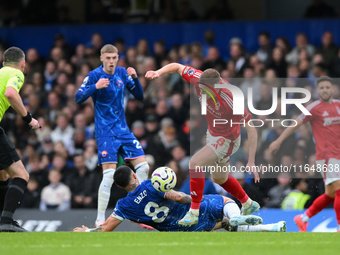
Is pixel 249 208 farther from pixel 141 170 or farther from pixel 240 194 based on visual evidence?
pixel 141 170

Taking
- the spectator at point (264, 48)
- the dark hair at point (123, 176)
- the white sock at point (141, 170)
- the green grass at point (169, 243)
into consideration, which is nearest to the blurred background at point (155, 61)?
the spectator at point (264, 48)

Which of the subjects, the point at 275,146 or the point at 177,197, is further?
the point at 275,146

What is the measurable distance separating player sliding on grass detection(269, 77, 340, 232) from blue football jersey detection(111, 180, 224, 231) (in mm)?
1540

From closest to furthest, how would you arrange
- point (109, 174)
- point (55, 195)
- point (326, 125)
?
point (109, 174)
point (326, 125)
point (55, 195)

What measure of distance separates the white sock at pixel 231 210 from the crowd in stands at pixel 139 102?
2459mm

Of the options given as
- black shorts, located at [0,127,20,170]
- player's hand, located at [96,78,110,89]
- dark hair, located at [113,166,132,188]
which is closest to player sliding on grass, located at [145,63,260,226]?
player's hand, located at [96,78,110,89]

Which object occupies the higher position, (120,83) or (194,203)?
(120,83)

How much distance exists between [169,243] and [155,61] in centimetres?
900

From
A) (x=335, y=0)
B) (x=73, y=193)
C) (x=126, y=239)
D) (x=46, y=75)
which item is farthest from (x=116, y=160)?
(x=335, y=0)

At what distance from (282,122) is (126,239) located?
159 inches

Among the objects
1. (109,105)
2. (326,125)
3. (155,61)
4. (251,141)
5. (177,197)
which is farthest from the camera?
(155,61)

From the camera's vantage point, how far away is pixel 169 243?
8062 mm

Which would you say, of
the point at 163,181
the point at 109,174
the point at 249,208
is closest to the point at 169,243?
the point at 163,181

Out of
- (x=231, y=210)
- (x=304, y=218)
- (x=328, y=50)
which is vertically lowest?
(x=304, y=218)
